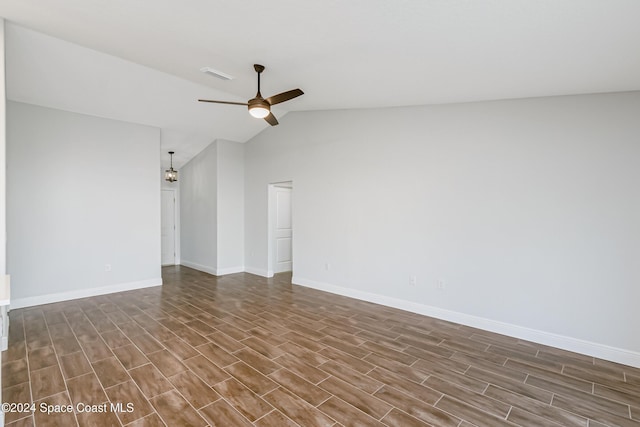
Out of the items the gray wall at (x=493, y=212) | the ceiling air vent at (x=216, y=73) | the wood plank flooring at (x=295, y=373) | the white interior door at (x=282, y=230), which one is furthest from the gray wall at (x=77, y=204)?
the gray wall at (x=493, y=212)

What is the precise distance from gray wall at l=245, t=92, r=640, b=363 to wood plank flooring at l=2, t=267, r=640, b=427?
40 centimetres

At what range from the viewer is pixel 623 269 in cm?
295

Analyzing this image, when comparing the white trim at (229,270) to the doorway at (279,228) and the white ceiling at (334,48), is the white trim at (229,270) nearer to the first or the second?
the doorway at (279,228)

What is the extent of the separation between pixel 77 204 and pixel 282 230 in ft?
12.2

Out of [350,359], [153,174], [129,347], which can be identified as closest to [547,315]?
[350,359]

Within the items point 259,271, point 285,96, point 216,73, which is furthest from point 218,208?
point 285,96

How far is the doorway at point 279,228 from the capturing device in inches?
261

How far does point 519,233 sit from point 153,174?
5.95 meters

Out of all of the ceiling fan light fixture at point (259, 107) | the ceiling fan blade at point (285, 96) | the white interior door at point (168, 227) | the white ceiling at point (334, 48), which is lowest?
the white interior door at point (168, 227)

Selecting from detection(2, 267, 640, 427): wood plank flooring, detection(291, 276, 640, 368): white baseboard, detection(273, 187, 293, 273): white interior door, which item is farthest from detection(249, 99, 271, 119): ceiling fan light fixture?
detection(273, 187, 293, 273): white interior door

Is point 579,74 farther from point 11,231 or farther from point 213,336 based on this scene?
point 11,231

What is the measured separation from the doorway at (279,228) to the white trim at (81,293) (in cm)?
229

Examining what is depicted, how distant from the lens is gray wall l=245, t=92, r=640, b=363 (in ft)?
9.85

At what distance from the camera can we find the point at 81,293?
196 inches
